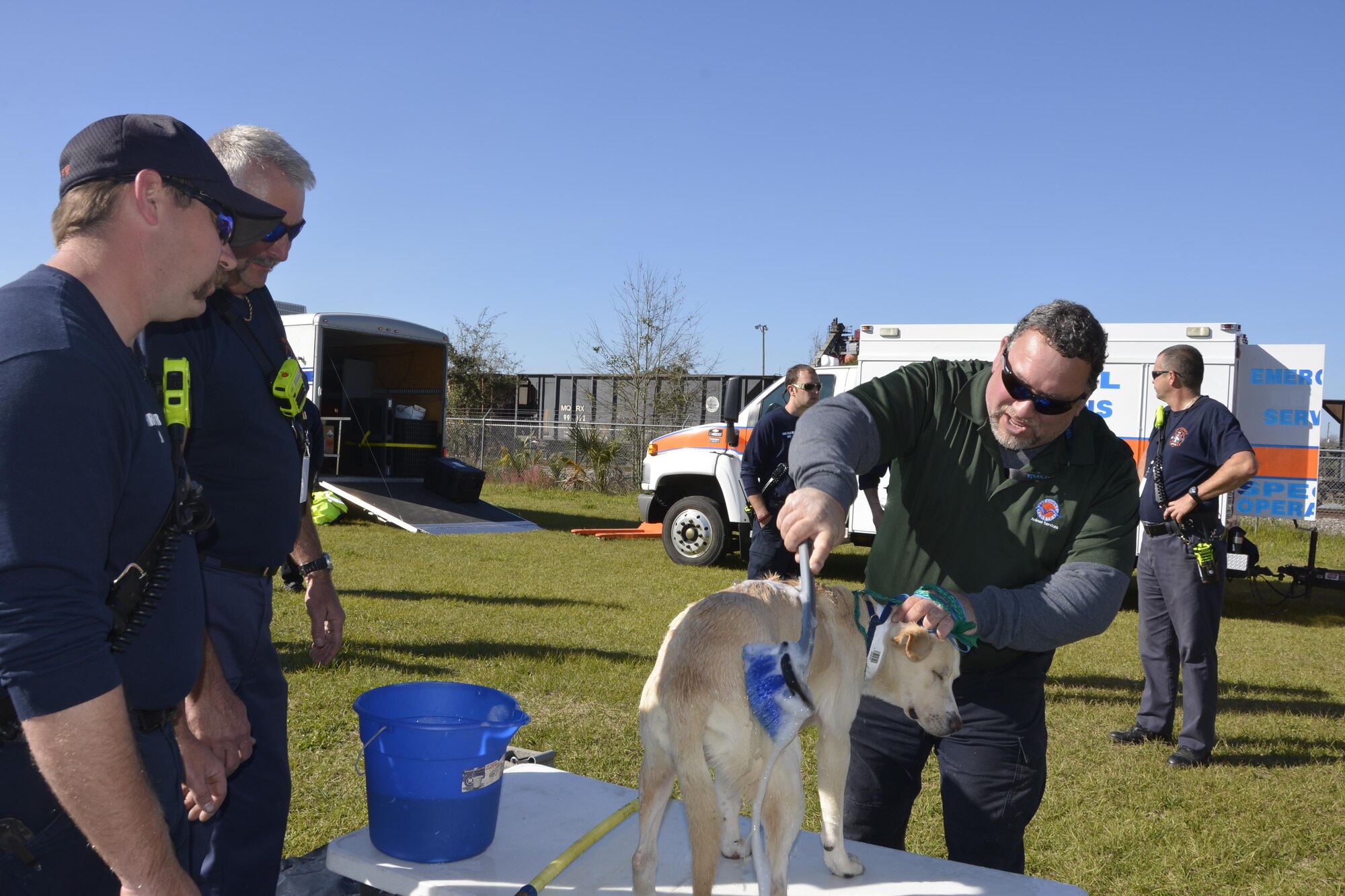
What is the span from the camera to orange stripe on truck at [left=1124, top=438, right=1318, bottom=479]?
9.64 metres

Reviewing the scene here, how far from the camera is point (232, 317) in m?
2.44

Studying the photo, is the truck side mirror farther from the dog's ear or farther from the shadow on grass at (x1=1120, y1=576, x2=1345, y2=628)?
the dog's ear

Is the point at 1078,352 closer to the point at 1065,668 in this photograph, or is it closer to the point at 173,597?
the point at 173,597

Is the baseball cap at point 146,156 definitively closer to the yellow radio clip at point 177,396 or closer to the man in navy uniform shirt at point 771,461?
the yellow radio clip at point 177,396

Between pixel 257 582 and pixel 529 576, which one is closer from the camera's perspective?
pixel 257 582

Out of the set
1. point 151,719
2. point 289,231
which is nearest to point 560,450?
point 289,231

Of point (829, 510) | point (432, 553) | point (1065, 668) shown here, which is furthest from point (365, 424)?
point (829, 510)

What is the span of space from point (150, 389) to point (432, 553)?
1052 cm

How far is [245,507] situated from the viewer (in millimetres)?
2387

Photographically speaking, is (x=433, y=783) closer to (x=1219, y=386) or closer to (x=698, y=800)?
(x=698, y=800)

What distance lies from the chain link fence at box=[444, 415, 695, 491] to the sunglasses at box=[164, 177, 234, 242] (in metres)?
18.5

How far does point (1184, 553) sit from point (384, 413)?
12776 mm

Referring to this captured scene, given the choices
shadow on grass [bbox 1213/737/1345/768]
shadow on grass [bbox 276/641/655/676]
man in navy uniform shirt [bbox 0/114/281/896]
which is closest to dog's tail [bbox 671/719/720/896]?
man in navy uniform shirt [bbox 0/114/281/896]

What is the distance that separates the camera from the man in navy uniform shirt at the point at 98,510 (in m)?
1.21
